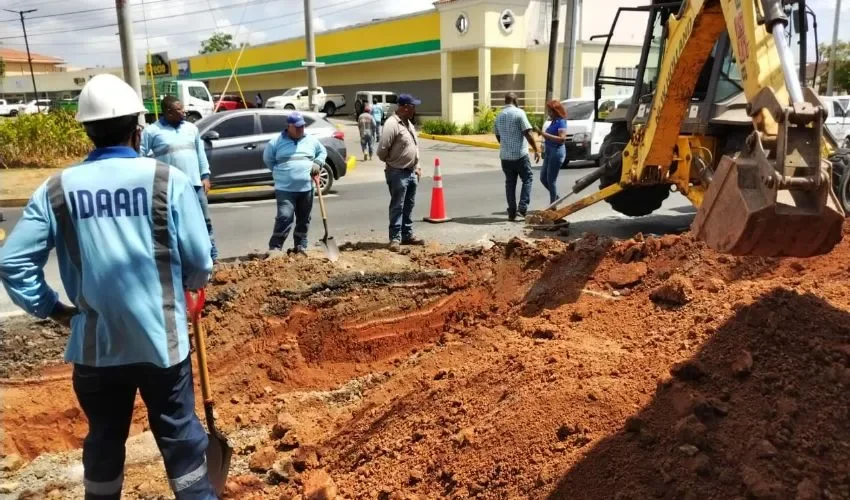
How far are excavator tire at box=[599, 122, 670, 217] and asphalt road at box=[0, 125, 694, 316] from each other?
0.29m

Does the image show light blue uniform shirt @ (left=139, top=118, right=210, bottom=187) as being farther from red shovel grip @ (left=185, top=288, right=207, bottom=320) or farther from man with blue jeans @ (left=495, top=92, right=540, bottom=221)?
man with blue jeans @ (left=495, top=92, right=540, bottom=221)

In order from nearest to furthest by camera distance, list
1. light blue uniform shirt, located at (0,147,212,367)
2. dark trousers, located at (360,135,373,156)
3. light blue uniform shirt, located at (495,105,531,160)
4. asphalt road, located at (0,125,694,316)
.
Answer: light blue uniform shirt, located at (0,147,212,367) → asphalt road, located at (0,125,694,316) → light blue uniform shirt, located at (495,105,531,160) → dark trousers, located at (360,135,373,156)

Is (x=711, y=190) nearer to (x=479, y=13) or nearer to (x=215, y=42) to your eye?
(x=479, y=13)

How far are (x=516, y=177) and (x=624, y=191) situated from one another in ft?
5.28

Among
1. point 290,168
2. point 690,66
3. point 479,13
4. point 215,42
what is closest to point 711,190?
point 690,66

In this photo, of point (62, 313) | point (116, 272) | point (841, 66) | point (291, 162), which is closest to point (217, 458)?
point (62, 313)

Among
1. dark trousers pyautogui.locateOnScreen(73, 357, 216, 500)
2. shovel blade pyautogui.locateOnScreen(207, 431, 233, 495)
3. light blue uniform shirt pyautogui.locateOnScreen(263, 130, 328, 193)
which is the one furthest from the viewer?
light blue uniform shirt pyautogui.locateOnScreen(263, 130, 328, 193)

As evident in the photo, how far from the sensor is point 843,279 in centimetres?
442

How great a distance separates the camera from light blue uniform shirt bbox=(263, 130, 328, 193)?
7.35m

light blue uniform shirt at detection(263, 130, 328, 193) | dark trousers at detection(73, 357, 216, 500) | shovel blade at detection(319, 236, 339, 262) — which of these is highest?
light blue uniform shirt at detection(263, 130, 328, 193)

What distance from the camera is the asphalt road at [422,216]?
8.97 m

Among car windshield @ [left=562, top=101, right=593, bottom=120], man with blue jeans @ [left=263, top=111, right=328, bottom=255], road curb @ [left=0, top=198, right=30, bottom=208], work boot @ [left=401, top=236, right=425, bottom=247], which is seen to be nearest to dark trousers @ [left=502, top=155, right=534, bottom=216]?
work boot @ [left=401, top=236, right=425, bottom=247]

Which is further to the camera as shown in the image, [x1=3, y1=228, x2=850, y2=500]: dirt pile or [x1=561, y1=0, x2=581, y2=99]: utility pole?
[x1=561, y1=0, x2=581, y2=99]: utility pole

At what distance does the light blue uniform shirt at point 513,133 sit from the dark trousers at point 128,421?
7282mm
